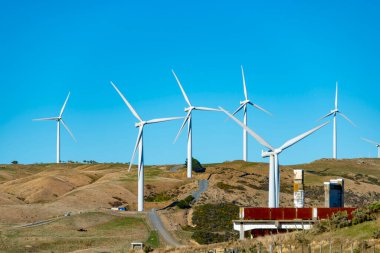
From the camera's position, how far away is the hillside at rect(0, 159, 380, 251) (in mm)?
122062

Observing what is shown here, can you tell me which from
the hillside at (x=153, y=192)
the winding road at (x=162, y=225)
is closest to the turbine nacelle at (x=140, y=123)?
the winding road at (x=162, y=225)

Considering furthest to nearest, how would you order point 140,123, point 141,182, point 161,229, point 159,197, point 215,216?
point 159,197, point 140,123, point 141,182, point 215,216, point 161,229

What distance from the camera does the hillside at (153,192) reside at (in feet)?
400

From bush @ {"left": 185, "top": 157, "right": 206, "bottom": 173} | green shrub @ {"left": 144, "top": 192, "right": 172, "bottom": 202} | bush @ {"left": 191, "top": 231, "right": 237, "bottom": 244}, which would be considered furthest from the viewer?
bush @ {"left": 185, "top": 157, "right": 206, "bottom": 173}

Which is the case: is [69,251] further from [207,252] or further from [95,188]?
[95,188]

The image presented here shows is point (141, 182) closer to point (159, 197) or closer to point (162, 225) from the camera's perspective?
point (162, 225)

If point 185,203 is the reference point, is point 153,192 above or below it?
above

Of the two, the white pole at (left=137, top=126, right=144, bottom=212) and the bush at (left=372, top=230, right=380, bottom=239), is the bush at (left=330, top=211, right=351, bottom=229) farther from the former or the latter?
the white pole at (left=137, top=126, right=144, bottom=212)

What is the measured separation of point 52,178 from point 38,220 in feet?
177

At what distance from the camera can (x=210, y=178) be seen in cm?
16675

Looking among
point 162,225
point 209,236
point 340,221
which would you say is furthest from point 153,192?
point 340,221

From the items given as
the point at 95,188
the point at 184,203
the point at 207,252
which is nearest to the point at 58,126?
the point at 95,188

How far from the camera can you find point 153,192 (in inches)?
6048

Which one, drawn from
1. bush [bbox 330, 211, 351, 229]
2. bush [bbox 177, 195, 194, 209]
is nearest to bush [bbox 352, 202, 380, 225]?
bush [bbox 330, 211, 351, 229]
